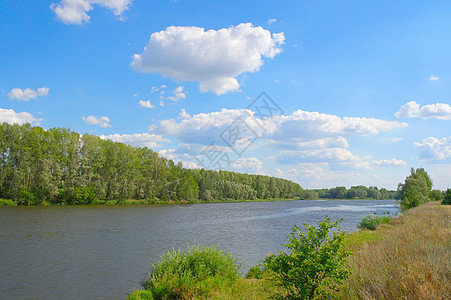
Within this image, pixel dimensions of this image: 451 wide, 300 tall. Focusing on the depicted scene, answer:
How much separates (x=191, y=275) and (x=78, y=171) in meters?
68.8

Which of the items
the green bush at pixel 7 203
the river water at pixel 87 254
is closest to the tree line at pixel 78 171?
the green bush at pixel 7 203

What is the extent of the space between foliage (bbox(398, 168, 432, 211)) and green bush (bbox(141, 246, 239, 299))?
145 ft

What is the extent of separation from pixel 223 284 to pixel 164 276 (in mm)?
2255

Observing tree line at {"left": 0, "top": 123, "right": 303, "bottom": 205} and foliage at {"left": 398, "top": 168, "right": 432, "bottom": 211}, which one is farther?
tree line at {"left": 0, "top": 123, "right": 303, "bottom": 205}

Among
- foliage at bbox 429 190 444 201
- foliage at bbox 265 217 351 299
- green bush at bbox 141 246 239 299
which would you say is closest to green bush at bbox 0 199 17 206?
green bush at bbox 141 246 239 299

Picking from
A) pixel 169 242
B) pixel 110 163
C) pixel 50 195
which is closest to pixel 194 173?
pixel 110 163

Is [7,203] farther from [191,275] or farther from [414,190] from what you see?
[414,190]

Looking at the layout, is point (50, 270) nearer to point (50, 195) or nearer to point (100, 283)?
point (100, 283)

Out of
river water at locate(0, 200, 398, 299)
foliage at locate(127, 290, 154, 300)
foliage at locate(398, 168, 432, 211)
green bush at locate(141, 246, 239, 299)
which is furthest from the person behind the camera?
foliage at locate(398, 168, 432, 211)

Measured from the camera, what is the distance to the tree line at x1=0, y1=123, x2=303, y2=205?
2377 inches

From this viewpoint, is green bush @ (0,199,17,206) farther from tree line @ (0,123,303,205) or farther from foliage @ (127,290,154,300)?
foliage @ (127,290,154,300)

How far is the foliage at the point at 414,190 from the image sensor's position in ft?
153

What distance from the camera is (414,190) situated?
4784cm

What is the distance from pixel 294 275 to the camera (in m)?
7.11
